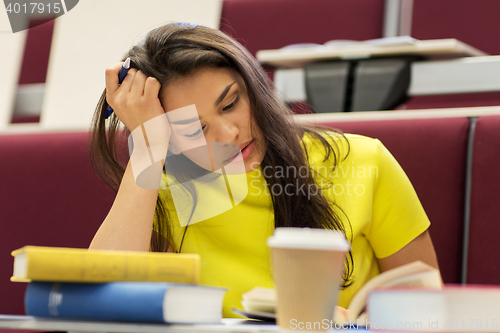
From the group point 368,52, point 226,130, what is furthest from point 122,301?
point 368,52

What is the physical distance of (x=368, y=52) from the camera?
1325 mm

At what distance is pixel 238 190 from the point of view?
1006 millimetres

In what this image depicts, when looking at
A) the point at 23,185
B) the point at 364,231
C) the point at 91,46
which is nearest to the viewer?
the point at 364,231

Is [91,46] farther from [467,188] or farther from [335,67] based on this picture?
[467,188]

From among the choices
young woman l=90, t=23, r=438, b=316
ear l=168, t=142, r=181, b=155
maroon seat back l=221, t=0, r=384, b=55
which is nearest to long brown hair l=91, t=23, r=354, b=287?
young woman l=90, t=23, r=438, b=316

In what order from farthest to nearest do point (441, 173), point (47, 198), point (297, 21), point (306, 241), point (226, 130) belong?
point (297, 21) < point (47, 198) < point (441, 173) < point (226, 130) < point (306, 241)

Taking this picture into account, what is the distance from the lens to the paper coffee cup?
0.40 meters

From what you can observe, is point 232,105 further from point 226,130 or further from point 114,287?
point 114,287

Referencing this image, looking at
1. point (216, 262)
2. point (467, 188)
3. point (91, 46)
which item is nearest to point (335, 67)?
point (467, 188)

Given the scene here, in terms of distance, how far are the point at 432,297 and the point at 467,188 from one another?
668 mm

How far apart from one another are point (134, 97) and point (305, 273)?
1.98 ft

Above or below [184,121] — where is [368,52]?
above

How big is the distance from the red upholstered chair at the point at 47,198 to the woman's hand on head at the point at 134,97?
0.99 ft

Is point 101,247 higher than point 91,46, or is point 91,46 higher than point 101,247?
point 91,46
